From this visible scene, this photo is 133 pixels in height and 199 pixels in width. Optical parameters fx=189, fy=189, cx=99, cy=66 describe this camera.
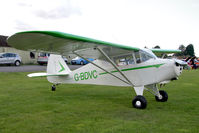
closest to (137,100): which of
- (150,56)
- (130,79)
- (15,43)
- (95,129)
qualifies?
(130,79)

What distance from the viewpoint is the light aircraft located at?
186 inches

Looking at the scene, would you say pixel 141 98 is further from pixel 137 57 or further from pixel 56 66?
pixel 56 66

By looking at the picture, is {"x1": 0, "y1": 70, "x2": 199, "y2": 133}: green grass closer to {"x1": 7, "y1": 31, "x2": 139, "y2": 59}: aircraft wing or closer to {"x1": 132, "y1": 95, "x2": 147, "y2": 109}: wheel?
{"x1": 132, "y1": 95, "x2": 147, "y2": 109}: wheel

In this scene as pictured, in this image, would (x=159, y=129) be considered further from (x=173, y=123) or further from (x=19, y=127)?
(x=19, y=127)

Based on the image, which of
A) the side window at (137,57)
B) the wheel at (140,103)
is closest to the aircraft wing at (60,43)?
the side window at (137,57)

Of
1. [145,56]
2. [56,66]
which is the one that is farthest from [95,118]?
[56,66]

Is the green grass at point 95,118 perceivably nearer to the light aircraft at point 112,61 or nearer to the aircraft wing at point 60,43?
the light aircraft at point 112,61

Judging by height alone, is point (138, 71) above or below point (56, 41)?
below

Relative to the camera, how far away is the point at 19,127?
404cm

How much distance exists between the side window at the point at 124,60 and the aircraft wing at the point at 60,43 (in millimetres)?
236

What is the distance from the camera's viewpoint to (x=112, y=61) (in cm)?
629

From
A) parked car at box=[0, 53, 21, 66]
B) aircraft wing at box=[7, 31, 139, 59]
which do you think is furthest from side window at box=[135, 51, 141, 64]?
parked car at box=[0, 53, 21, 66]

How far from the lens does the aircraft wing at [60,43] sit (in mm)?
4363

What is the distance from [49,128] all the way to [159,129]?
7.61 feet
